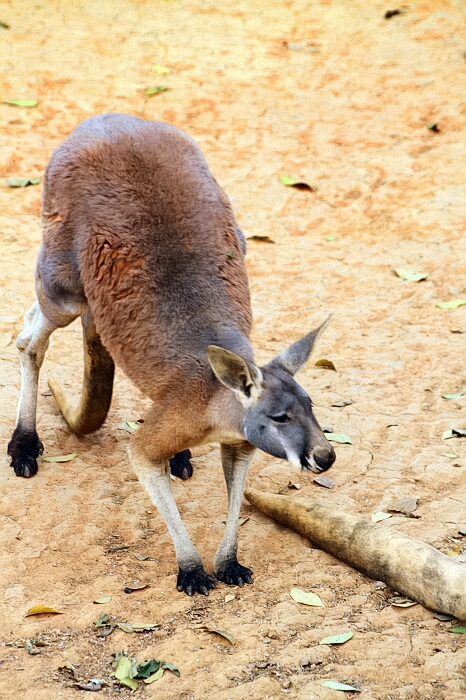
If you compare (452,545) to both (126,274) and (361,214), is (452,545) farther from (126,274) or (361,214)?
(361,214)

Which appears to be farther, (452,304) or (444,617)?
(452,304)

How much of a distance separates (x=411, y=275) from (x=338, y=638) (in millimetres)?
A: 3874

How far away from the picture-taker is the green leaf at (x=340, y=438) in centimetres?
487

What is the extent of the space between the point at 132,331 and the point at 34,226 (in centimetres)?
366

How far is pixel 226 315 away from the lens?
3.87m

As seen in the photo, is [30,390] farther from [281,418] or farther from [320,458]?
[320,458]

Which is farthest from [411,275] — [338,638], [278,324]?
[338,638]

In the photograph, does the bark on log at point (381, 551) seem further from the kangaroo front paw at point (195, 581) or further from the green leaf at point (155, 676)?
the green leaf at point (155, 676)

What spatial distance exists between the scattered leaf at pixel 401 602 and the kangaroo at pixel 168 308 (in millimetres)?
608

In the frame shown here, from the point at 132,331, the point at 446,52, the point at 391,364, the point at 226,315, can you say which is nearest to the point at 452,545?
the point at 226,315

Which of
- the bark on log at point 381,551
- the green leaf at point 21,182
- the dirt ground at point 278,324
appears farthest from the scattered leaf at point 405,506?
the green leaf at point 21,182

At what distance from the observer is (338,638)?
3.25 meters

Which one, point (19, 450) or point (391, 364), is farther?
point (391, 364)

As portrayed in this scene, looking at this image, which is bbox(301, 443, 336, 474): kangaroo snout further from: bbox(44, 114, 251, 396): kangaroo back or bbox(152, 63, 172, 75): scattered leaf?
bbox(152, 63, 172, 75): scattered leaf
